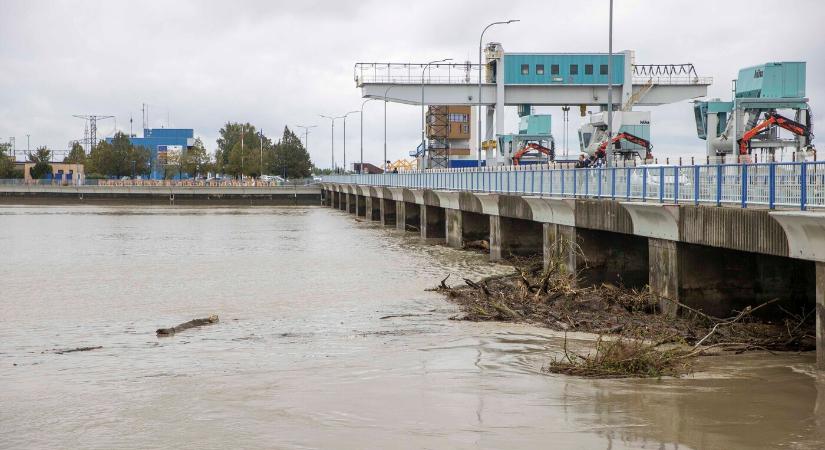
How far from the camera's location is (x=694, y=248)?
1947cm

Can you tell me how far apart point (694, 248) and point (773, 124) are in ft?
71.1

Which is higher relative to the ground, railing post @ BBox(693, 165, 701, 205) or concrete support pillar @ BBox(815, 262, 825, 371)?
railing post @ BBox(693, 165, 701, 205)

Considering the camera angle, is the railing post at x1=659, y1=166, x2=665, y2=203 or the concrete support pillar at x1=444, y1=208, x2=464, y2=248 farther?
the concrete support pillar at x1=444, y1=208, x2=464, y2=248

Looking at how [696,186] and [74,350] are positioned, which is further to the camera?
[696,186]

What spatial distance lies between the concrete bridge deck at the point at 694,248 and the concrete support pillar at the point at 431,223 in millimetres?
16251

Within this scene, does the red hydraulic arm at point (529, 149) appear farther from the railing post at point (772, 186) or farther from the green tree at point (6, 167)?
the green tree at point (6, 167)

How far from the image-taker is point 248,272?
32375 millimetres

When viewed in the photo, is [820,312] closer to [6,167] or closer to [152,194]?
[152,194]

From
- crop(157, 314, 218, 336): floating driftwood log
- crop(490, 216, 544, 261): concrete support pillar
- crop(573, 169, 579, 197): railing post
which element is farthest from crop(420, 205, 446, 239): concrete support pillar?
crop(157, 314, 218, 336): floating driftwood log

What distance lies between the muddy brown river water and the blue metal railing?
8.19 ft

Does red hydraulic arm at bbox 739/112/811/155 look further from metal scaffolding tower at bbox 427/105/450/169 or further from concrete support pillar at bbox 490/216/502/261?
metal scaffolding tower at bbox 427/105/450/169

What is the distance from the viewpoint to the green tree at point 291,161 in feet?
495

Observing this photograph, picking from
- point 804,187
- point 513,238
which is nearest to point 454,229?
point 513,238

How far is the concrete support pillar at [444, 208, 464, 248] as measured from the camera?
137 feet
